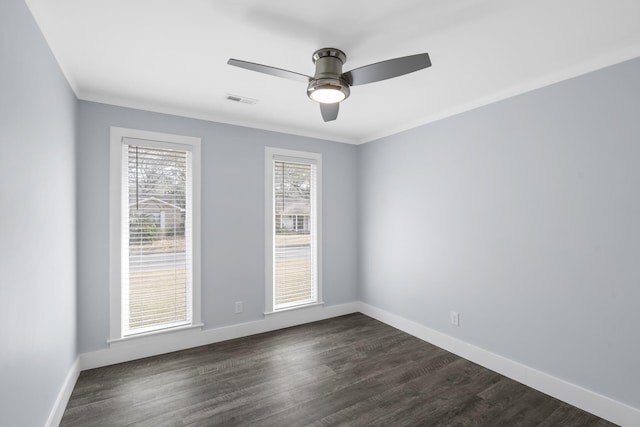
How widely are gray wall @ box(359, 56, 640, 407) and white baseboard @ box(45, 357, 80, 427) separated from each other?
3.39 metres

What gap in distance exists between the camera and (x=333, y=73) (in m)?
2.11

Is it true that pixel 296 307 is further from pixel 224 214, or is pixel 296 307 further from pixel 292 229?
pixel 224 214

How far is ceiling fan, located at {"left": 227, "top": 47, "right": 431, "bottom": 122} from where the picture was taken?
1889mm

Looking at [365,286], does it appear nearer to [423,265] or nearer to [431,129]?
[423,265]

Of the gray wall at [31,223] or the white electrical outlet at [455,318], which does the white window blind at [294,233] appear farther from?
the gray wall at [31,223]

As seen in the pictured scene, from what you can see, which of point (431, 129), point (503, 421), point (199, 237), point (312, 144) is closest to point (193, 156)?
point (199, 237)

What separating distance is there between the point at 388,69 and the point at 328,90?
1.39ft

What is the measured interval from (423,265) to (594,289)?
157 centimetres

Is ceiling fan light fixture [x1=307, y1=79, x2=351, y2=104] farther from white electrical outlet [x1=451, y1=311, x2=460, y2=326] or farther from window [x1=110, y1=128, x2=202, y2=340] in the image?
white electrical outlet [x1=451, y1=311, x2=460, y2=326]

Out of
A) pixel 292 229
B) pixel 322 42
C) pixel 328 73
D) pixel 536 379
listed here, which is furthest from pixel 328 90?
pixel 536 379

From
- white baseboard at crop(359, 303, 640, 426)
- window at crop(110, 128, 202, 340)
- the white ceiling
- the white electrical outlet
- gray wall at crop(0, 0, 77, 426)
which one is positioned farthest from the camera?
the white electrical outlet

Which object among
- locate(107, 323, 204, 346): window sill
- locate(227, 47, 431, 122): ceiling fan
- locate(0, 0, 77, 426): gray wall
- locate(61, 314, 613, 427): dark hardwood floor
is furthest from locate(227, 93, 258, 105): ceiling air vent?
locate(61, 314, 613, 427): dark hardwood floor

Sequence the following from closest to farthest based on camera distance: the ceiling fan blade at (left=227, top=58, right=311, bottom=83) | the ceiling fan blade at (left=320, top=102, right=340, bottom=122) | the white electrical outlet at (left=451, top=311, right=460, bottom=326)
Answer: the ceiling fan blade at (left=227, top=58, right=311, bottom=83), the ceiling fan blade at (left=320, top=102, right=340, bottom=122), the white electrical outlet at (left=451, top=311, right=460, bottom=326)

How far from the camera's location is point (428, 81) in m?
2.66
